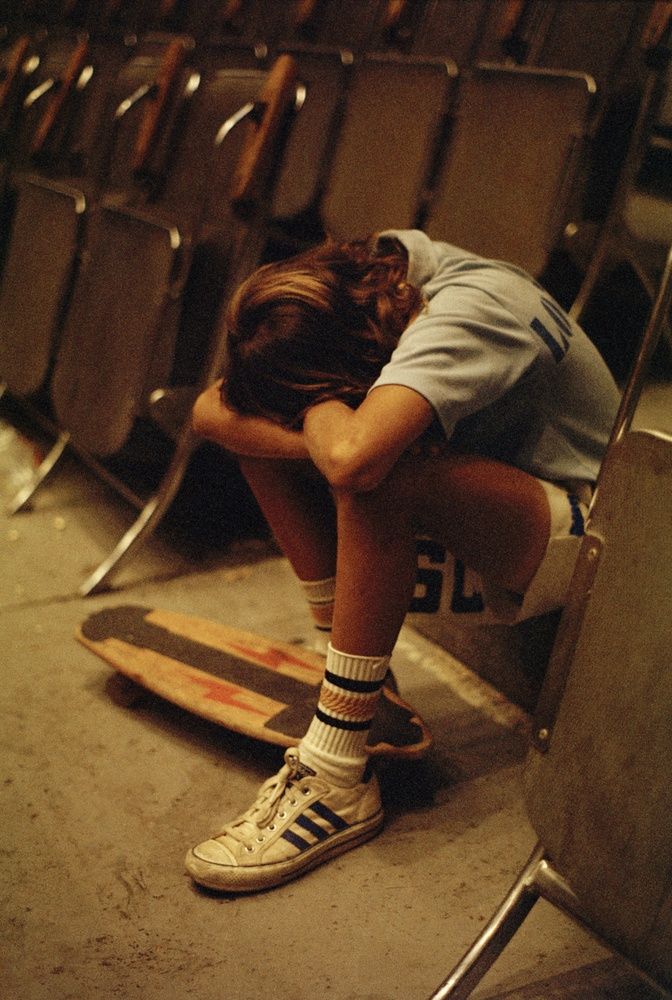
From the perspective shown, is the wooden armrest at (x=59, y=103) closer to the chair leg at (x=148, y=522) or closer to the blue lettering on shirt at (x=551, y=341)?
the chair leg at (x=148, y=522)

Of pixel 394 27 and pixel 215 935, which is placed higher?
pixel 394 27

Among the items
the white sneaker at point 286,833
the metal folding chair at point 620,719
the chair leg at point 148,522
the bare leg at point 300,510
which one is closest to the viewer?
the metal folding chair at point 620,719

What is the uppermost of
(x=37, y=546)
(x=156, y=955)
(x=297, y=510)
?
(x=297, y=510)

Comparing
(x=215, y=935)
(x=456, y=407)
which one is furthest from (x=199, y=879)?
(x=456, y=407)

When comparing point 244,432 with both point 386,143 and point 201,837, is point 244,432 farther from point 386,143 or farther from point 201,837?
point 386,143

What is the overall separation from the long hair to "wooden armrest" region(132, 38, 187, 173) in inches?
43.9

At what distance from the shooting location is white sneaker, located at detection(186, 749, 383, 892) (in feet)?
3.98

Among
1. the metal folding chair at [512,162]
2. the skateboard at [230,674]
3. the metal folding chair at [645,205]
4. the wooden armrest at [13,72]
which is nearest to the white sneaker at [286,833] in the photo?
the skateboard at [230,674]

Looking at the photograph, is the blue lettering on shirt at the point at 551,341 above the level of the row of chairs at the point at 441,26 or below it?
below

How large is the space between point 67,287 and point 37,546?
69 centimetres

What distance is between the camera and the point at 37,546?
229cm

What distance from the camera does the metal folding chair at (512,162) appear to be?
1780 mm

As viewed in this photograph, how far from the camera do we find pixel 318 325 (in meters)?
1.29

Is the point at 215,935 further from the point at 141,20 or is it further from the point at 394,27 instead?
the point at 141,20
